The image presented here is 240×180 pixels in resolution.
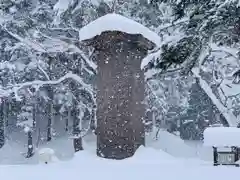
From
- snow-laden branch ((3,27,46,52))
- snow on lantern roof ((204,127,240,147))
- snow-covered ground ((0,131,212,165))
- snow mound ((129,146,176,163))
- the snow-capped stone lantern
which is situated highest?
snow-laden branch ((3,27,46,52))

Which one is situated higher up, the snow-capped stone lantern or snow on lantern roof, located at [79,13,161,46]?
snow on lantern roof, located at [79,13,161,46]

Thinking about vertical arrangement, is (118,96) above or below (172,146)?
above

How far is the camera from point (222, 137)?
6121mm

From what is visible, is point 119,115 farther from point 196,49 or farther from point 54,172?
point 54,172

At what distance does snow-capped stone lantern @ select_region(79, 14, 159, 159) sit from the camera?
252 inches

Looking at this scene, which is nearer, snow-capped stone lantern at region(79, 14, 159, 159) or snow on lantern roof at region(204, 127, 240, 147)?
snow on lantern roof at region(204, 127, 240, 147)

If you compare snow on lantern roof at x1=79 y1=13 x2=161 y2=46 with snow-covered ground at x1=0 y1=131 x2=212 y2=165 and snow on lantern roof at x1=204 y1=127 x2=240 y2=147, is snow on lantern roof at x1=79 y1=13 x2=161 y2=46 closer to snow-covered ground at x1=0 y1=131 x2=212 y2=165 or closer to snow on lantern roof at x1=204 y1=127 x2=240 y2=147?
snow on lantern roof at x1=204 y1=127 x2=240 y2=147

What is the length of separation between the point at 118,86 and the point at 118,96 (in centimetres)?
15

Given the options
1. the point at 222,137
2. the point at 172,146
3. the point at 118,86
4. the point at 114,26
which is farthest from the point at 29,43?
the point at 172,146

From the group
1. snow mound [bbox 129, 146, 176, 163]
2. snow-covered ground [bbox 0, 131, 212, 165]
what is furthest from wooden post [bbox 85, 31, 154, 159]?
snow-covered ground [bbox 0, 131, 212, 165]

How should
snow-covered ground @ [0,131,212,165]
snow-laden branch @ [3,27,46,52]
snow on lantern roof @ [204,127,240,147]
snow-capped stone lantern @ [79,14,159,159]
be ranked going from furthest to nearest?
snow-covered ground @ [0,131,212,165], snow-laden branch @ [3,27,46,52], snow-capped stone lantern @ [79,14,159,159], snow on lantern roof @ [204,127,240,147]

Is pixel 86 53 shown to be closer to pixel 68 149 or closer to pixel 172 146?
pixel 172 146

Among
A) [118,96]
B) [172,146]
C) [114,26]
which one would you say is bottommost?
[172,146]

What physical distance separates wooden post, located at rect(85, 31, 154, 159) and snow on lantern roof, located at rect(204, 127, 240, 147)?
3.57ft
